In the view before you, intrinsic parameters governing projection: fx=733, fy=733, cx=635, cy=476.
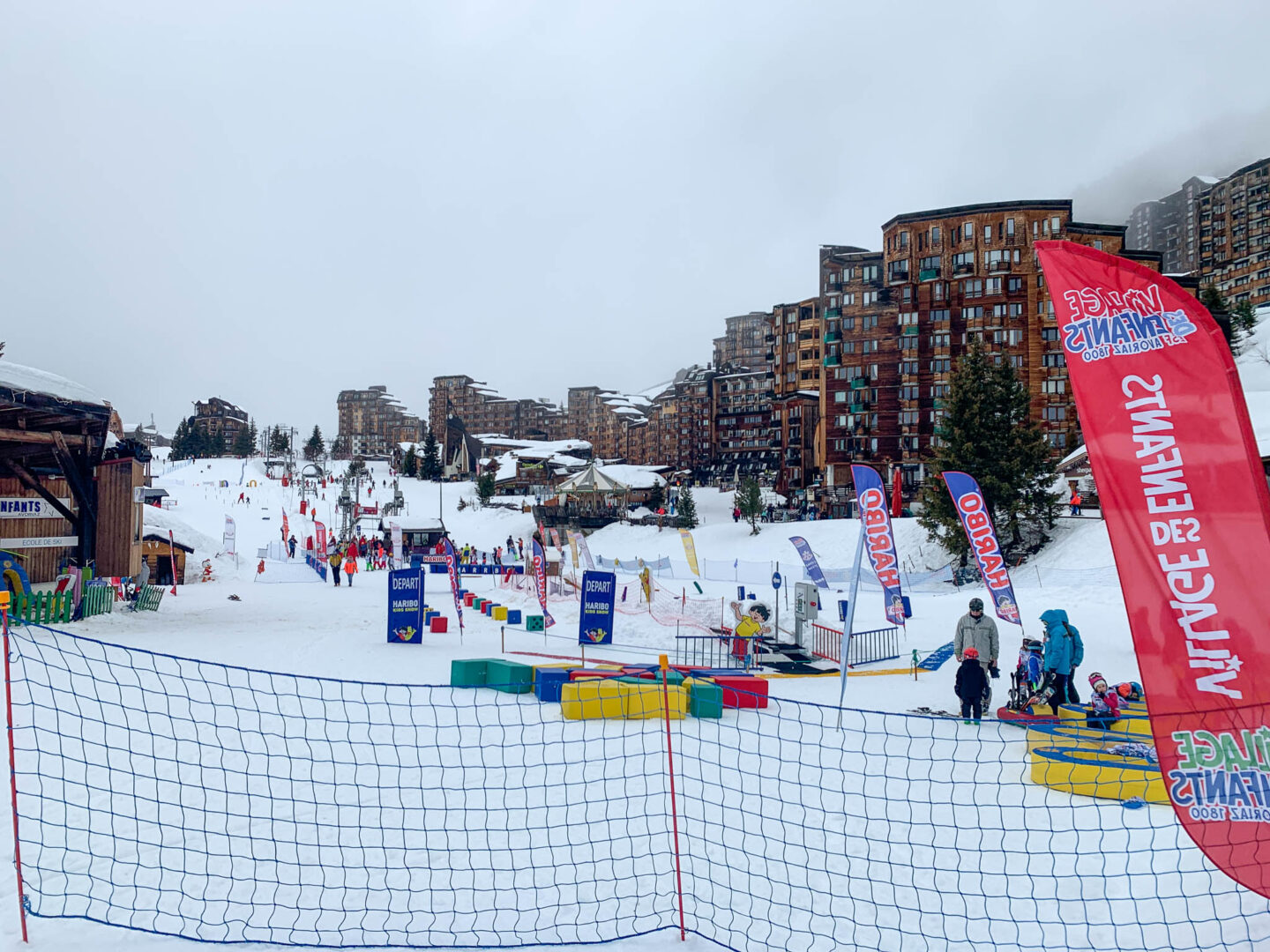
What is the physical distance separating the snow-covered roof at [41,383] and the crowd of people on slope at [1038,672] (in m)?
18.4

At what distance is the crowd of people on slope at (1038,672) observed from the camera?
30.6ft

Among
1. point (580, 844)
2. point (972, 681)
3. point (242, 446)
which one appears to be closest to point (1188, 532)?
point (580, 844)

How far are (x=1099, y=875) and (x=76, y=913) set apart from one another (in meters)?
6.97

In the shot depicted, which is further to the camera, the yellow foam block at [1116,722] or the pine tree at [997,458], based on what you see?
the pine tree at [997,458]

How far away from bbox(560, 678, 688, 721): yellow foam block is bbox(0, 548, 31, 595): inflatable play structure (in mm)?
14258

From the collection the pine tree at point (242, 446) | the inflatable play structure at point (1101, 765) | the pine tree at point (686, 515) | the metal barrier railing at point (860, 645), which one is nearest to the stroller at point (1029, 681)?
the inflatable play structure at point (1101, 765)

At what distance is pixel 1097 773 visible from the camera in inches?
284

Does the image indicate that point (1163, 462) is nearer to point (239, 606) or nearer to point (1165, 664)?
point (1165, 664)

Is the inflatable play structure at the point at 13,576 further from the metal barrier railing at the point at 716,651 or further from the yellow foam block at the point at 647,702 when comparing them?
the yellow foam block at the point at 647,702

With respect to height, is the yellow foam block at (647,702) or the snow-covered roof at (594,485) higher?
the snow-covered roof at (594,485)

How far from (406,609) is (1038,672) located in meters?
12.5

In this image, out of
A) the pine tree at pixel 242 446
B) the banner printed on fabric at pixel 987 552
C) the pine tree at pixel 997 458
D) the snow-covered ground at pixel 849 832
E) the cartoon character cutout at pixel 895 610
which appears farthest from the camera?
the pine tree at pixel 242 446

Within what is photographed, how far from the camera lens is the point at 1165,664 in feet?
14.2

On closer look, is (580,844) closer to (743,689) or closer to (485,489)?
(743,689)
